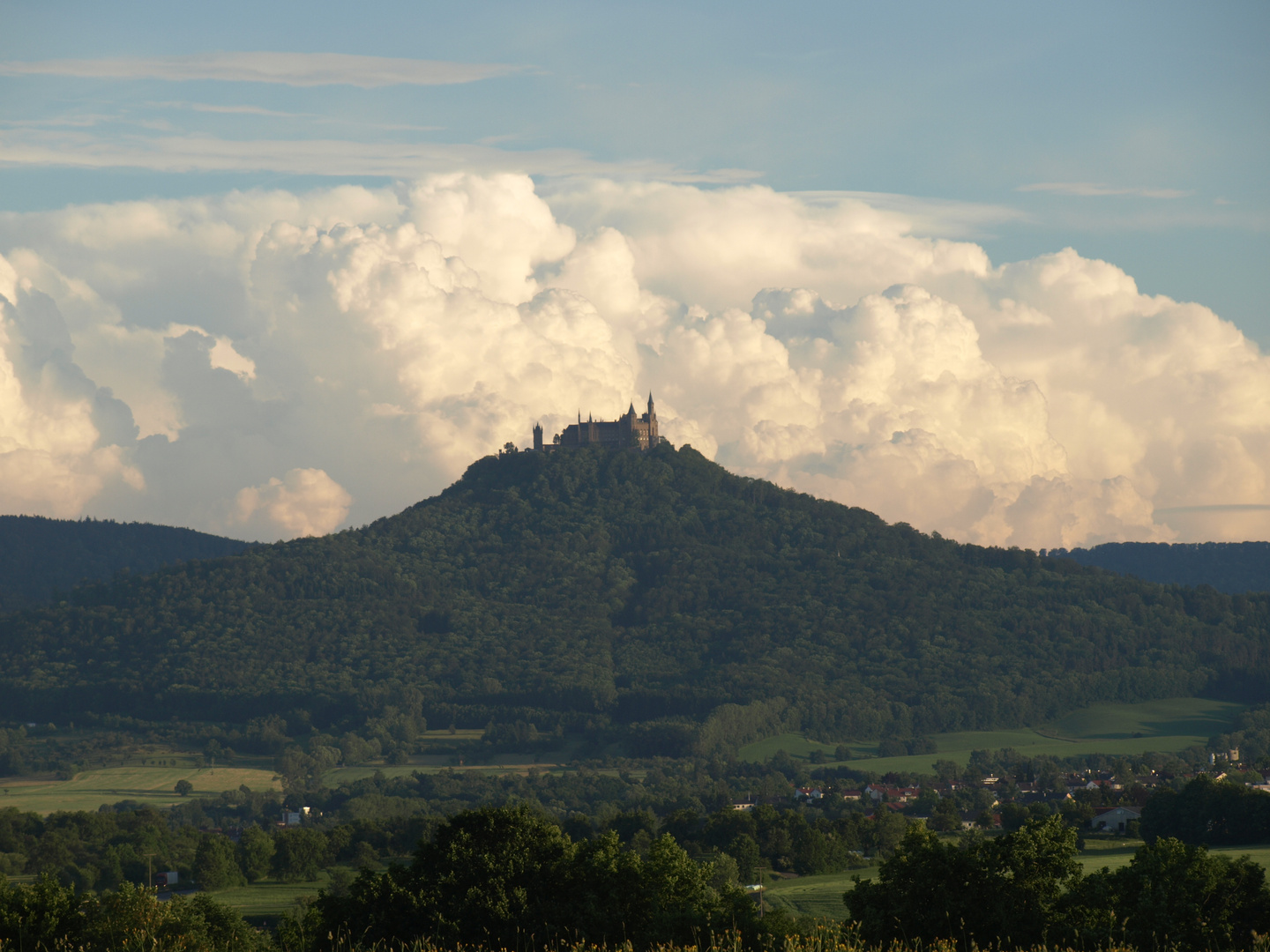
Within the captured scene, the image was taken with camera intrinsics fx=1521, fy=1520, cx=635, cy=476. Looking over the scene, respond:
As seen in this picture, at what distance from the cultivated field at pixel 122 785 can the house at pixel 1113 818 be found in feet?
325

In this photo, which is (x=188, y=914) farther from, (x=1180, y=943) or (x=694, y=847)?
(x=694, y=847)

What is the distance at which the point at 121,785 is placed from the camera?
580 ft

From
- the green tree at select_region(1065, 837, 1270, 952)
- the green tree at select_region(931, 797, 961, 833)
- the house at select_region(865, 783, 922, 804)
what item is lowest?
the house at select_region(865, 783, 922, 804)

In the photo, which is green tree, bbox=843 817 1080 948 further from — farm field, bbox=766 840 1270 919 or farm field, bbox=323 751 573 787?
farm field, bbox=323 751 573 787

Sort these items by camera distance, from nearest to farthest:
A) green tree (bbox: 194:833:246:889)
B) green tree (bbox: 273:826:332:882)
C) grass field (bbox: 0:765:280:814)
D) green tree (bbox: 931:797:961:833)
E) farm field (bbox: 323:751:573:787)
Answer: green tree (bbox: 194:833:246:889)
green tree (bbox: 273:826:332:882)
green tree (bbox: 931:797:961:833)
grass field (bbox: 0:765:280:814)
farm field (bbox: 323:751:573:787)

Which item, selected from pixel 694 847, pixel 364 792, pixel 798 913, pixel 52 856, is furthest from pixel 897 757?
pixel 798 913

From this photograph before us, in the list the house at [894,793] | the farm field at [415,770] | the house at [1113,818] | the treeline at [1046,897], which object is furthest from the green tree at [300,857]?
the farm field at [415,770]

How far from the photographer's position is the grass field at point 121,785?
162 metres

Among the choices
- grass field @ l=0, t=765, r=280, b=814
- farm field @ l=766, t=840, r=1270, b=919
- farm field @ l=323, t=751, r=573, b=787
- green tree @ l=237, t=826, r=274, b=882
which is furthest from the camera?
farm field @ l=323, t=751, r=573, b=787

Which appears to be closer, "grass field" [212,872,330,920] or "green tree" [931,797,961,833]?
"grass field" [212,872,330,920]

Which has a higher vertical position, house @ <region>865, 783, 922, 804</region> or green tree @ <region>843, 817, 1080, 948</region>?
green tree @ <region>843, 817, 1080, 948</region>

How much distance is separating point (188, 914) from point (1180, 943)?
85.4 ft

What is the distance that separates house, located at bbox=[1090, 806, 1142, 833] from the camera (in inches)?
3937

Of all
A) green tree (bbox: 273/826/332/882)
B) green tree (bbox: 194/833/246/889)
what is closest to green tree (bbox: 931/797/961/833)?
green tree (bbox: 273/826/332/882)
